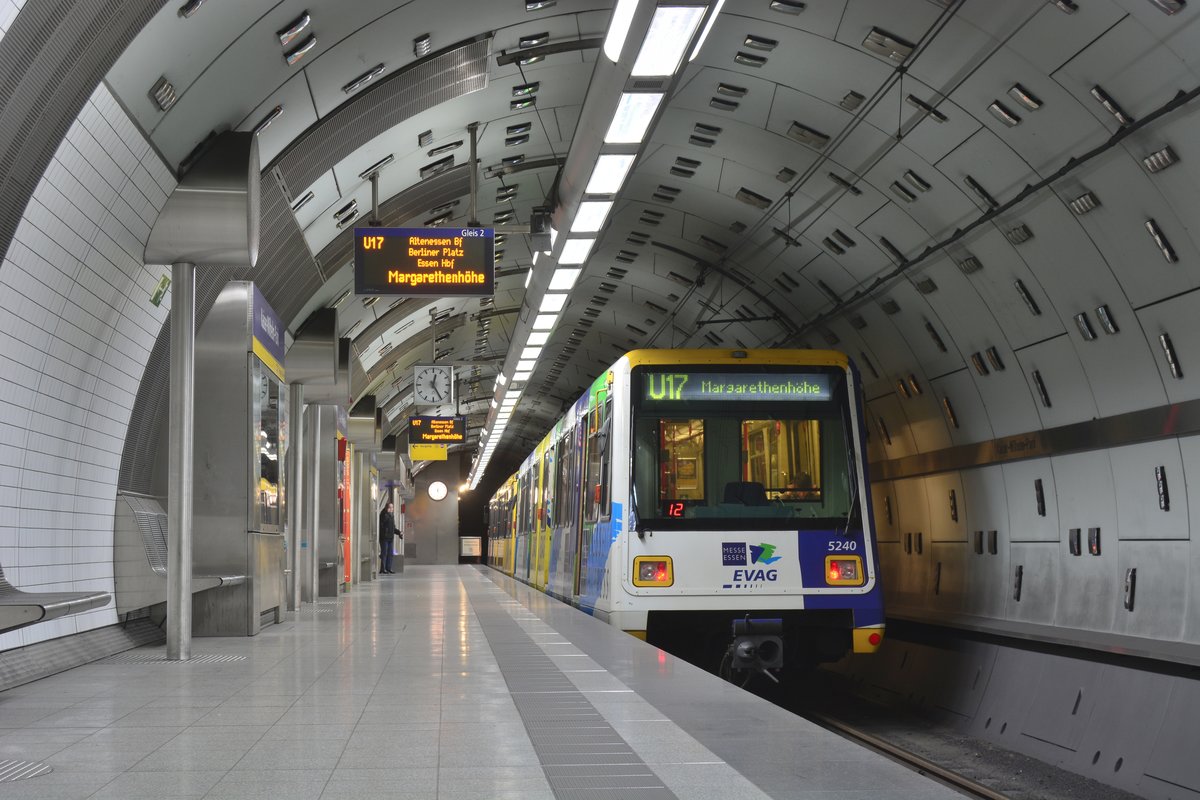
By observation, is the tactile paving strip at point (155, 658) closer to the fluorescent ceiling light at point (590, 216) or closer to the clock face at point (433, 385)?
the fluorescent ceiling light at point (590, 216)

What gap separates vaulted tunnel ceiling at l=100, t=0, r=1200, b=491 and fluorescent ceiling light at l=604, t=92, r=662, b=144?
1666mm

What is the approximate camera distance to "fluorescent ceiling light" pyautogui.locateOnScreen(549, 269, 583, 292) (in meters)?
16.0

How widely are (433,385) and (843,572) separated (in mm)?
15610

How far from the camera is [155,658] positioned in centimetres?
915

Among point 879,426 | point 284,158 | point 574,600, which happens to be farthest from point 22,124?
point 879,426

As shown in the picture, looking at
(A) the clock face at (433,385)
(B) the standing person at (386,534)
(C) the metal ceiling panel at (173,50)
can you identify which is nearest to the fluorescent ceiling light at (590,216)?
(C) the metal ceiling panel at (173,50)

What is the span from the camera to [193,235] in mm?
8930

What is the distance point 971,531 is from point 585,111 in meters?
7.46

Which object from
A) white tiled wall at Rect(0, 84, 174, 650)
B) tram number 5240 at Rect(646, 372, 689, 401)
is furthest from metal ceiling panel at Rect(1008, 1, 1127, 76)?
white tiled wall at Rect(0, 84, 174, 650)

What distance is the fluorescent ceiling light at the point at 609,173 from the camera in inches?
452

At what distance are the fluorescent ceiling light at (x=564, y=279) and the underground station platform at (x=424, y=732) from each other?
7.36m

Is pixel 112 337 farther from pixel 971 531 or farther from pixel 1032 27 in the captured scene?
pixel 971 531

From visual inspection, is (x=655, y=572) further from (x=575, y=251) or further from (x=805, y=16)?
(x=575, y=251)

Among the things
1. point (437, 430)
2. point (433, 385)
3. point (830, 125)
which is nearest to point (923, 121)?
point (830, 125)
